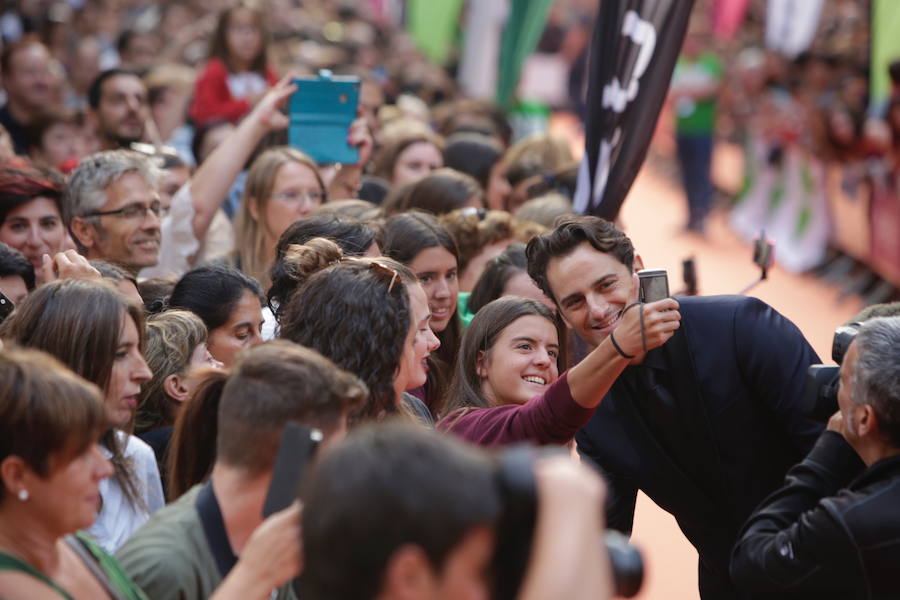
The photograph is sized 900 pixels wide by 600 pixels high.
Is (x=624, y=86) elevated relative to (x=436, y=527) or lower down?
elevated

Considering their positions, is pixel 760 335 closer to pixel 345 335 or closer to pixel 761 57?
pixel 345 335

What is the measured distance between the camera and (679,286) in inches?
468

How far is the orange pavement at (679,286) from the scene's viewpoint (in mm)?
6352

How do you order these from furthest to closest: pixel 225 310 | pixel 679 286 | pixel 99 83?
pixel 679 286, pixel 99 83, pixel 225 310

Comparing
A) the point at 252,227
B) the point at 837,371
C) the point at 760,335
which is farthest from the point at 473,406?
the point at 252,227

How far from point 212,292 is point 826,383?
2.06 meters

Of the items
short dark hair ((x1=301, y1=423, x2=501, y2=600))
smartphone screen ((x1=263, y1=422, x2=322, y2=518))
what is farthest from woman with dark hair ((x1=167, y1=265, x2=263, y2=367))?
short dark hair ((x1=301, y1=423, x2=501, y2=600))

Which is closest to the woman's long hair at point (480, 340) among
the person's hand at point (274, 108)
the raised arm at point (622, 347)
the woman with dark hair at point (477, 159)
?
the raised arm at point (622, 347)

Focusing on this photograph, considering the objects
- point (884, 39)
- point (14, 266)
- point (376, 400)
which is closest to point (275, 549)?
point (376, 400)

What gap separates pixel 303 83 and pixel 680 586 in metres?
2.96

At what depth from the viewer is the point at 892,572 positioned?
2.99 meters

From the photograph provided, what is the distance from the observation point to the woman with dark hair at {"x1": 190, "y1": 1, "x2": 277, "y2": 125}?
8867 mm

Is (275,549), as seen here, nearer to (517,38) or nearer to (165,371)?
(165,371)

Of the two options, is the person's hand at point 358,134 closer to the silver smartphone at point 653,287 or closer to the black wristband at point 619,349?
the silver smartphone at point 653,287
